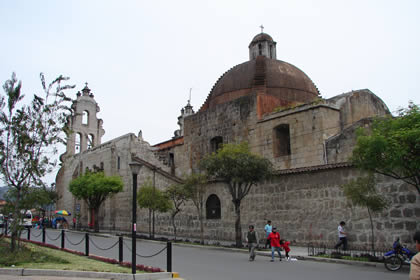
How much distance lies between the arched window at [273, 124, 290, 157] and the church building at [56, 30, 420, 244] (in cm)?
6

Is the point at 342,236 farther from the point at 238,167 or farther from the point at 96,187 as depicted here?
the point at 96,187

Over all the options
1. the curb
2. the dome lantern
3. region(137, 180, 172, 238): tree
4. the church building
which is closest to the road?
the curb

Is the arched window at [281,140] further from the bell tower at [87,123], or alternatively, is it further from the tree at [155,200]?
the bell tower at [87,123]

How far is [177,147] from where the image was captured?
32.5m

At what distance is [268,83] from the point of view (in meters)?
28.4

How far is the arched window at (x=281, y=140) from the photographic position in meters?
24.6

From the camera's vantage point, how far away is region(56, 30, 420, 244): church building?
1620cm

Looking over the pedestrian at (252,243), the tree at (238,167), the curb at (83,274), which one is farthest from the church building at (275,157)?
the curb at (83,274)

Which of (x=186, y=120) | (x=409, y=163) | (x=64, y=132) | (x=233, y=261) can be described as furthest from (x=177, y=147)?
(x=409, y=163)

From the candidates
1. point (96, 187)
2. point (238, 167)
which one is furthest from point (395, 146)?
point (96, 187)

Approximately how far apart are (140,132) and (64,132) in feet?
91.4

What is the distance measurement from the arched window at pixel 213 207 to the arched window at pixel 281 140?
4852 mm

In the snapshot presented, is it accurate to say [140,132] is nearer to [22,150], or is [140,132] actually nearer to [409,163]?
[22,150]

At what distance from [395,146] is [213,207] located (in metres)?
12.9
